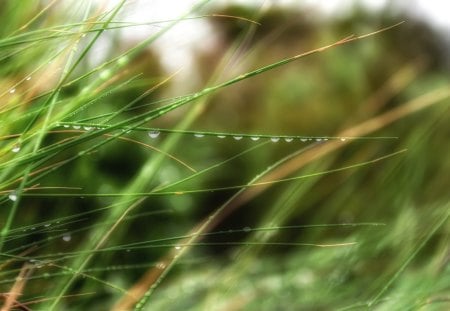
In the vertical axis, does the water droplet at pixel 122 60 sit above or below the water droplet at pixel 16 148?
above

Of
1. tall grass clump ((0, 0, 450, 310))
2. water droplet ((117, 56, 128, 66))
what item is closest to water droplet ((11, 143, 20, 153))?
tall grass clump ((0, 0, 450, 310))

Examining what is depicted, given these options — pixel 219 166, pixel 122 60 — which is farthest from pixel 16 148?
pixel 219 166

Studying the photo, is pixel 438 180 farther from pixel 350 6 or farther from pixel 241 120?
pixel 350 6

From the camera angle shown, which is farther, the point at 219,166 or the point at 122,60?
the point at 219,166

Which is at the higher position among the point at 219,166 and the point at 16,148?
the point at 219,166

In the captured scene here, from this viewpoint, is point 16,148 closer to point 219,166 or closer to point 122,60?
point 122,60

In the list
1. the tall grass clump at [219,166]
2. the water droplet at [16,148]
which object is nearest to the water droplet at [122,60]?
the tall grass clump at [219,166]

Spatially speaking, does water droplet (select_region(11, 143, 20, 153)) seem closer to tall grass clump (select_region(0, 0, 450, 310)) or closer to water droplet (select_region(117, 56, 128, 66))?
tall grass clump (select_region(0, 0, 450, 310))

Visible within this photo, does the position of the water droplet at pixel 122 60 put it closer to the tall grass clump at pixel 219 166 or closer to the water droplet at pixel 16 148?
the tall grass clump at pixel 219 166
